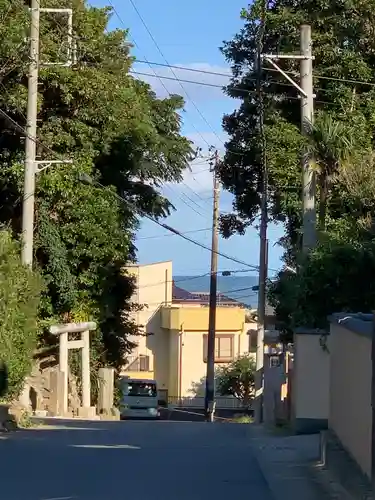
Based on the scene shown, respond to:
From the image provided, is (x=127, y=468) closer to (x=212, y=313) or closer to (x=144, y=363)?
(x=212, y=313)

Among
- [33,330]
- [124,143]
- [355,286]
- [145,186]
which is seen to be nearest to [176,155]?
[145,186]

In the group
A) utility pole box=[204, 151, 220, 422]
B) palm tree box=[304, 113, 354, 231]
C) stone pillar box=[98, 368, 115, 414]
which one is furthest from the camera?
utility pole box=[204, 151, 220, 422]

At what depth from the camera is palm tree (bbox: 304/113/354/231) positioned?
20.5 meters

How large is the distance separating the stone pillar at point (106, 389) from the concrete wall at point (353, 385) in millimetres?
20574

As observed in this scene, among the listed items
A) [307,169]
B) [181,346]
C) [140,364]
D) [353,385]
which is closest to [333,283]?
[307,169]

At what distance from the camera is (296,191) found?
28.4 metres

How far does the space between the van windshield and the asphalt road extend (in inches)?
1091

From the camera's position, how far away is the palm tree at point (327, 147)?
20.5 meters

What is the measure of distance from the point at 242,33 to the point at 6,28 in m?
8.66

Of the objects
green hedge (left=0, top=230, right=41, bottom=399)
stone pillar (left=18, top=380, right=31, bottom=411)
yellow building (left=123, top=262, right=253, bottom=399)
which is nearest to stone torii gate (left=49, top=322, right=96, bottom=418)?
stone pillar (left=18, top=380, right=31, bottom=411)

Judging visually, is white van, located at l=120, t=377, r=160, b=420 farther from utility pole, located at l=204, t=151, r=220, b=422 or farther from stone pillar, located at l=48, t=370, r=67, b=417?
stone pillar, located at l=48, t=370, r=67, b=417

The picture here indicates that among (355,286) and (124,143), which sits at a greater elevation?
(124,143)

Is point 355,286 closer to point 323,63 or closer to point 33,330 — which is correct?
point 33,330

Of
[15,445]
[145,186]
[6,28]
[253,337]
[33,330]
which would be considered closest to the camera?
[15,445]
